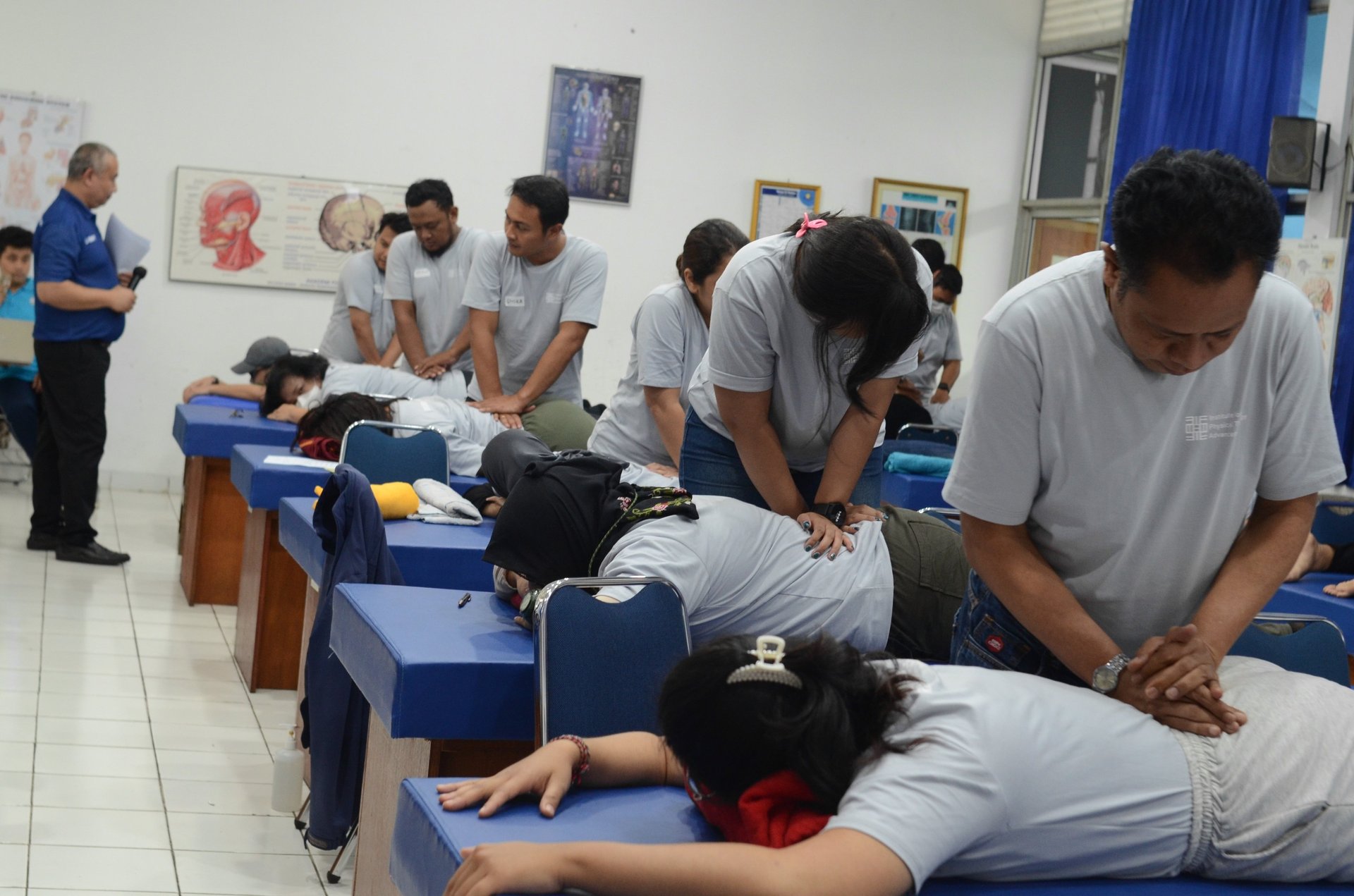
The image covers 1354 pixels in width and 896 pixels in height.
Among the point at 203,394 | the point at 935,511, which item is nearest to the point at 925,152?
the point at 203,394

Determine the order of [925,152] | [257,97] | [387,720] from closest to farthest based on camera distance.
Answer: [387,720] < [257,97] < [925,152]

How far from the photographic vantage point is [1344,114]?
21.6 ft

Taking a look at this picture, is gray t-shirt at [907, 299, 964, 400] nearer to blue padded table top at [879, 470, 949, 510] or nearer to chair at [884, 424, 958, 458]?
chair at [884, 424, 958, 458]

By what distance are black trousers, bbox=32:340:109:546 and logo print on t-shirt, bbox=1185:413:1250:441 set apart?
4.73 metres

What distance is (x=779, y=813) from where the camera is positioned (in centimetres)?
139

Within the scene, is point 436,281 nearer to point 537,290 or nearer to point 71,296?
point 537,290

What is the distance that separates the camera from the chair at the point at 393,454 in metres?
3.88

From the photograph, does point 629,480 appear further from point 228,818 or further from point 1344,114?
point 1344,114

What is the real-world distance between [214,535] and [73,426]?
3.08 feet

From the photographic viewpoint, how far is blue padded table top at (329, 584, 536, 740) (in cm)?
200

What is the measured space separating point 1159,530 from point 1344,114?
5.88 meters

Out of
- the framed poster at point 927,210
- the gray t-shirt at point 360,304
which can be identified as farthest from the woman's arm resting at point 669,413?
the framed poster at point 927,210

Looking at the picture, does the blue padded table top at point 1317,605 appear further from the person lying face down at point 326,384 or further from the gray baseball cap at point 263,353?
the gray baseball cap at point 263,353

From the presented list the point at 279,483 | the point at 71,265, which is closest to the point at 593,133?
the point at 71,265
